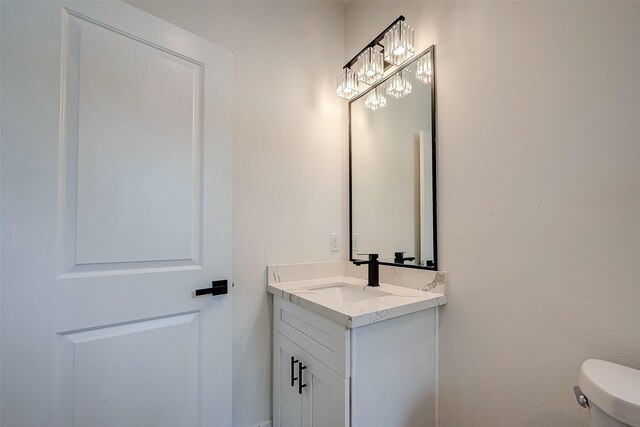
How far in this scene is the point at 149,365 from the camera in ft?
3.40

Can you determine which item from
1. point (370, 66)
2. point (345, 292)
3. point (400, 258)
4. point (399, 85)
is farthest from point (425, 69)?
point (345, 292)

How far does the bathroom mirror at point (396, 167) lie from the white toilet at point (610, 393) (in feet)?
1.89

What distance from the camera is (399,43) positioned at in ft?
4.17

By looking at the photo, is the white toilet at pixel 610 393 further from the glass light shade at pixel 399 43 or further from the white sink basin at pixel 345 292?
the glass light shade at pixel 399 43

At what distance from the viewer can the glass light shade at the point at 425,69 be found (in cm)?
125

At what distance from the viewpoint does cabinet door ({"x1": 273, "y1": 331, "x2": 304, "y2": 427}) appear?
1.17 m

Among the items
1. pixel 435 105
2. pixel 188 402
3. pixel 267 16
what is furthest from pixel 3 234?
pixel 435 105

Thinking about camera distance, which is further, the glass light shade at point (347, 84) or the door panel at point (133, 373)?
the glass light shade at point (347, 84)

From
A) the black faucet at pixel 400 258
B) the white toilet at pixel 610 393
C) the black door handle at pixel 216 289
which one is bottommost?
the white toilet at pixel 610 393

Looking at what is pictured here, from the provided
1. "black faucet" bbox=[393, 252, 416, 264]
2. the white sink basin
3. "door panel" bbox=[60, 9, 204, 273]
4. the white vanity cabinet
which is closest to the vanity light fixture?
"door panel" bbox=[60, 9, 204, 273]

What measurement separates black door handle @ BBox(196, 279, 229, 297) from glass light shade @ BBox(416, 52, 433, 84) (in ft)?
4.13

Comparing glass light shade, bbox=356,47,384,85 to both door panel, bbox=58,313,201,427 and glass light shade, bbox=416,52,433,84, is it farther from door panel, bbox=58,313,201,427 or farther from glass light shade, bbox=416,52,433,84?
door panel, bbox=58,313,201,427

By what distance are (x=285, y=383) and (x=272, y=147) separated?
44.2 inches

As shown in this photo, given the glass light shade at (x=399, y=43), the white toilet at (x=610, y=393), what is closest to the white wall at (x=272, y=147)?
the glass light shade at (x=399, y=43)
